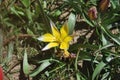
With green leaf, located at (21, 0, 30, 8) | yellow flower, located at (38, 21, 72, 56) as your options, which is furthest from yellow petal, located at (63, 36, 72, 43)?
green leaf, located at (21, 0, 30, 8)

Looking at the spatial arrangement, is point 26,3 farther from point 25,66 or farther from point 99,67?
point 99,67

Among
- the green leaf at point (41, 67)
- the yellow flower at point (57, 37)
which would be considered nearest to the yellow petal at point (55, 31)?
the yellow flower at point (57, 37)

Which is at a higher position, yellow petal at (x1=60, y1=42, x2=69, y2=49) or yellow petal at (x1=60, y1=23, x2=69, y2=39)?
yellow petal at (x1=60, y1=23, x2=69, y2=39)

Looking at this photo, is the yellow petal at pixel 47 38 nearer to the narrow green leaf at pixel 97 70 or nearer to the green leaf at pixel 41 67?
the green leaf at pixel 41 67

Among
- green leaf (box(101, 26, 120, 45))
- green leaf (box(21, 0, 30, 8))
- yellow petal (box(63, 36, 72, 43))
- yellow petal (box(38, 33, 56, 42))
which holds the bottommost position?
green leaf (box(101, 26, 120, 45))

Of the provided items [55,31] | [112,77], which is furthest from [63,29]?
[112,77]

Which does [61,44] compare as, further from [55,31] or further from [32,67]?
[32,67]

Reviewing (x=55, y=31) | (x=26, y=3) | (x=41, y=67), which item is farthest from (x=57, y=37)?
(x=26, y=3)

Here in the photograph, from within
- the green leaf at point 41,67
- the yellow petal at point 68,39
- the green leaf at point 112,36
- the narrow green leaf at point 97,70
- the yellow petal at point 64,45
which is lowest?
the narrow green leaf at point 97,70

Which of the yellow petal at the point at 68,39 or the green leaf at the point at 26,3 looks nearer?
the yellow petal at the point at 68,39

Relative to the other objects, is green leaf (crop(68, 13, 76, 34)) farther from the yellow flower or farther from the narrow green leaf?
the narrow green leaf

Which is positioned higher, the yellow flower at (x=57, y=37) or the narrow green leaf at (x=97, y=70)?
the yellow flower at (x=57, y=37)
